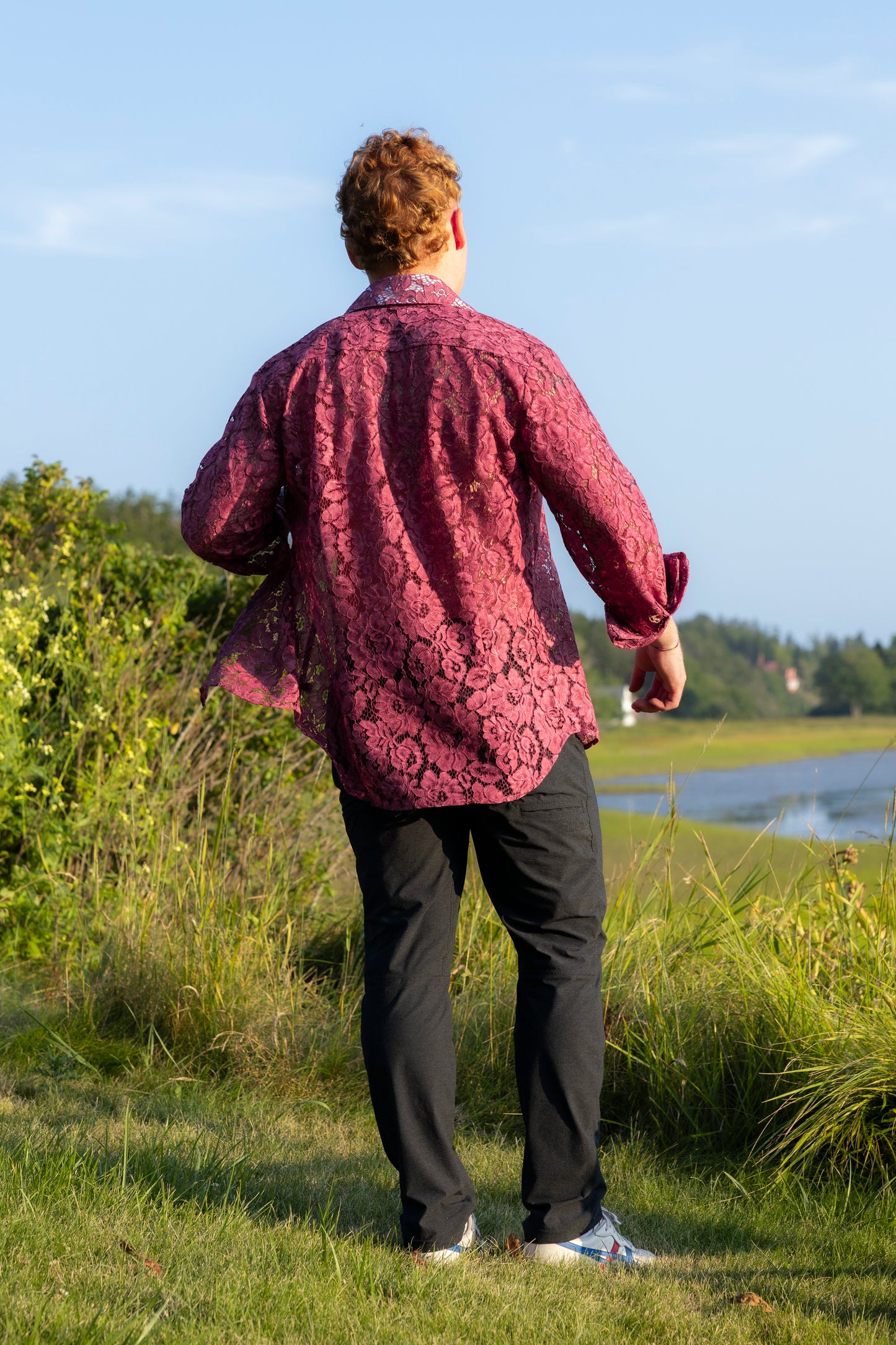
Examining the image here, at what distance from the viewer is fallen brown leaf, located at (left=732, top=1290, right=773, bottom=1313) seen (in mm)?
2062

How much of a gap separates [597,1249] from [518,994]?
48 centimetres

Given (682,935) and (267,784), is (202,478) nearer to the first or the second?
(682,935)

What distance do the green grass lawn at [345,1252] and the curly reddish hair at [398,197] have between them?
1.78 meters

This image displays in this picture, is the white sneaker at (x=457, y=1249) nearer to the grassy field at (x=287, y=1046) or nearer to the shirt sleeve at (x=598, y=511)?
the grassy field at (x=287, y=1046)

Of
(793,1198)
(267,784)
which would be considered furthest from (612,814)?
(793,1198)

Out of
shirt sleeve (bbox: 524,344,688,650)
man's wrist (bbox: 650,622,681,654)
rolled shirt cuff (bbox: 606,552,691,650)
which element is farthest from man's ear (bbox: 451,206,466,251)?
man's wrist (bbox: 650,622,681,654)

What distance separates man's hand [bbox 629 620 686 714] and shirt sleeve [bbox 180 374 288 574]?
0.75 m

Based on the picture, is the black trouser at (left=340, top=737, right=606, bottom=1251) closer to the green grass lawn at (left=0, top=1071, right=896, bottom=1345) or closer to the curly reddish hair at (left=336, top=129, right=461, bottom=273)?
the green grass lawn at (left=0, top=1071, right=896, bottom=1345)

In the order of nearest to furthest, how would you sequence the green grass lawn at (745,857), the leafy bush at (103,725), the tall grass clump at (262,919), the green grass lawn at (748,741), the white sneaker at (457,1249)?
the white sneaker at (457,1249) → the tall grass clump at (262,919) → the green grass lawn at (745,857) → the leafy bush at (103,725) → the green grass lawn at (748,741)

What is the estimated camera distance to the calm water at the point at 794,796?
12.8 feet

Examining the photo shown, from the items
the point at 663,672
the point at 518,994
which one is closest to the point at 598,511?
the point at 663,672

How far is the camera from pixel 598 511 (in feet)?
6.72

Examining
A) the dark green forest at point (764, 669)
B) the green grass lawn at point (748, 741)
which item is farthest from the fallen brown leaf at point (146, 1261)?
the green grass lawn at point (748, 741)

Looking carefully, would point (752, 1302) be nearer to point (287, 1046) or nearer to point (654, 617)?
point (654, 617)
